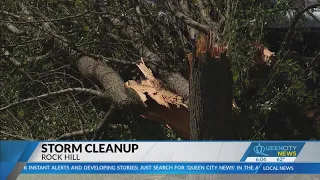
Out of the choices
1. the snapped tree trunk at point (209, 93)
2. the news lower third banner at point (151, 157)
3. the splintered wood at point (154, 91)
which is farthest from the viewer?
the splintered wood at point (154, 91)

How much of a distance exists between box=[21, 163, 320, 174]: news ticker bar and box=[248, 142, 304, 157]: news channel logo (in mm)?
56

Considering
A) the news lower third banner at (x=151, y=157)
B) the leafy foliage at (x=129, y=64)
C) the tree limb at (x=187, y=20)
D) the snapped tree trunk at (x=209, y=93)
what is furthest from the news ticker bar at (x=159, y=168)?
the tree limb at (x=187, y=20)

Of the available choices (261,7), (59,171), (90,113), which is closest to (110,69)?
(90,113)

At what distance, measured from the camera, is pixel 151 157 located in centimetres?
295

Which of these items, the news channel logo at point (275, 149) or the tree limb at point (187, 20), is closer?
the news channel logo at point (275, 149)

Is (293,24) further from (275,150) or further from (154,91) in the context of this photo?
(275,150)

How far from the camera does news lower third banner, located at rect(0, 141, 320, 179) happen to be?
294cm

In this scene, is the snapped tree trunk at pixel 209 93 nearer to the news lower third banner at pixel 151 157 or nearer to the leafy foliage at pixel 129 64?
the news lower third banner at pixel 151 157

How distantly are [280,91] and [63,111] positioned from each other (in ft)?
6.36

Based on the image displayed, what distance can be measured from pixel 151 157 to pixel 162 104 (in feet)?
3.39

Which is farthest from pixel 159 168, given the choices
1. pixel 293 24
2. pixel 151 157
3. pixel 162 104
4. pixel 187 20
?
pixel 293 24

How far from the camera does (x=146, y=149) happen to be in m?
2.99

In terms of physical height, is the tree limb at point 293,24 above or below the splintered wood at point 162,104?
above

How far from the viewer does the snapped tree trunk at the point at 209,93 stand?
10.8ft
